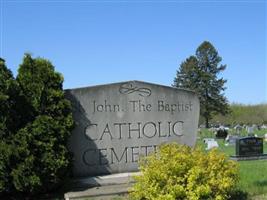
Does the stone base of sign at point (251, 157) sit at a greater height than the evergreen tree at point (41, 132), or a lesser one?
lesser

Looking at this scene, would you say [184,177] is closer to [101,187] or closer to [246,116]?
[101,187]

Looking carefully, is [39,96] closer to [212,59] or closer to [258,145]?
[258,145]

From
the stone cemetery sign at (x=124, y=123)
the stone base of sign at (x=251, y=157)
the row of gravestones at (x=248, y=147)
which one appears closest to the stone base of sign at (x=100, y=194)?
the stone cemetery sign at (x=124, y=123)

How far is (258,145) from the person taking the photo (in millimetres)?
21891

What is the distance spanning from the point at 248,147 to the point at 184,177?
14.6m

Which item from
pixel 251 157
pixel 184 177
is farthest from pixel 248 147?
pixel 184 177

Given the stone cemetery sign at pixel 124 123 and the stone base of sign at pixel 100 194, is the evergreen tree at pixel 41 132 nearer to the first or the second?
the stone base of sign at pixel 100 194

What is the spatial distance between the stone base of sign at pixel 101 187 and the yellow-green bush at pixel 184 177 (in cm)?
106

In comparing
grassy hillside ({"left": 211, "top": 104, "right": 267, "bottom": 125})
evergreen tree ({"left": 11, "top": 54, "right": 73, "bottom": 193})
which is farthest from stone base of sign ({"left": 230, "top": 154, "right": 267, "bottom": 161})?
grassy hillside ({"left": 211, "top": 104, "right": 267, "bottom": 125})

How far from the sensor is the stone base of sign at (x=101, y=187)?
8828mm

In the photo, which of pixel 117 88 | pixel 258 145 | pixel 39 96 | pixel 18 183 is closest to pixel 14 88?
pixel 39 96

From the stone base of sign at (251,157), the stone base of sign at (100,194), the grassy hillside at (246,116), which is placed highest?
the grassy hillside at (246,116)

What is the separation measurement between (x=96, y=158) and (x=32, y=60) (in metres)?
2.66

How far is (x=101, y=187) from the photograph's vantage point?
31.6ft
